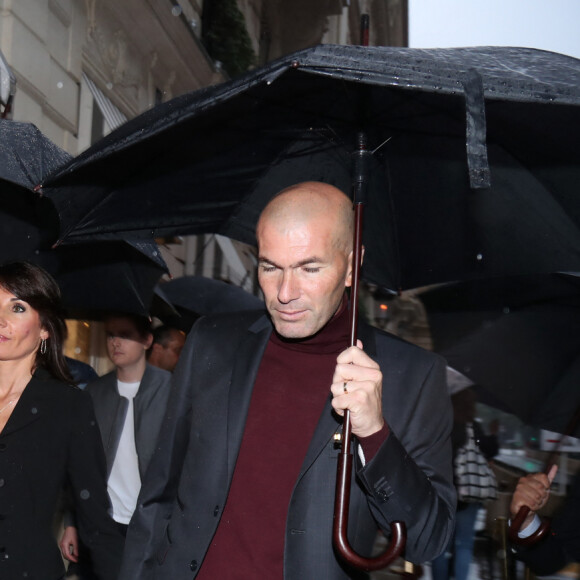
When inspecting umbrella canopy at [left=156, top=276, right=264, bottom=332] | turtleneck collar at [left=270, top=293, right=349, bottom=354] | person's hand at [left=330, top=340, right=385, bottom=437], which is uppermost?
umbrella canopy at [left=156, top=276, right=264, bottom=332]

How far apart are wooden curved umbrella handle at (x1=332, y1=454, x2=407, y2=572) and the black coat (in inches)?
54.1

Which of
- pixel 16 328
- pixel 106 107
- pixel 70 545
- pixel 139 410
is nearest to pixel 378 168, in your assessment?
pixel 16 328

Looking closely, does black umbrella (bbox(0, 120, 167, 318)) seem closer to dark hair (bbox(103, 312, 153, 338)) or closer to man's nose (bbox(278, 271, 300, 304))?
man's nose (bbox(278, 271, 300, 304))

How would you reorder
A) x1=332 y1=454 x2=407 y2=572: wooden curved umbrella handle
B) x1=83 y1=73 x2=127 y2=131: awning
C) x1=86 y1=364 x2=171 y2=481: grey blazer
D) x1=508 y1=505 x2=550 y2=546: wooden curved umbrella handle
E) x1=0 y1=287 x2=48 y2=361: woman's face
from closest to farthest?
1. x1=332 y1=454 x2=407 y2=572: wooden curved umbrella handle
2. x1=0 y1=287 x2=48 y2=361: woman's face
3. x1=508 y1=505 x2=550 y2=546: wooden curved umbrella handle
4. x1=86 y1=364 x2=171 y2=481: grey blazer
5. x1=83 y1=73 x2=127 y2=131: awning

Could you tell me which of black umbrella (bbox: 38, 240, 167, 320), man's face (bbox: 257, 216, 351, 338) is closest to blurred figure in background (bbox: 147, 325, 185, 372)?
black umbrella (bbox: 38, 240, 167, 320)

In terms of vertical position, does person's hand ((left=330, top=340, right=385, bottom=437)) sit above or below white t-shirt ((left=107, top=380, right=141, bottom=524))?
above

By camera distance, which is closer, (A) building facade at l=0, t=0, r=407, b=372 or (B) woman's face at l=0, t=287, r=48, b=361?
(B) woman's face at l=0, t=287, r=48, b=361

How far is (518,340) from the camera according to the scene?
4984 millimetres

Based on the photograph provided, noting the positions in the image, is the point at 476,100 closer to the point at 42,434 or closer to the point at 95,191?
the point at 95,191

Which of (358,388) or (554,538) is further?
(554,538)

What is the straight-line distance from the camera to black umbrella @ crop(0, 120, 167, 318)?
3.37 meters

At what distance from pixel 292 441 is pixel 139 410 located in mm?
3223

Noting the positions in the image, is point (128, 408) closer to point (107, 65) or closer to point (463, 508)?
point (463, 508)

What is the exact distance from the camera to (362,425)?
241 cm
